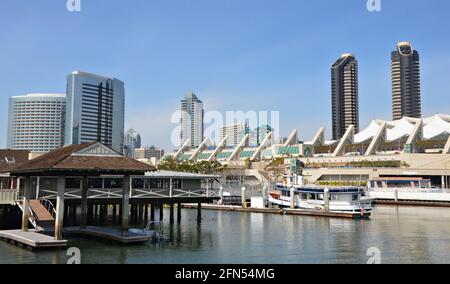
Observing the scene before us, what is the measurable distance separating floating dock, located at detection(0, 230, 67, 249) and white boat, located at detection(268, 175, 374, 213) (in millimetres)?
37155

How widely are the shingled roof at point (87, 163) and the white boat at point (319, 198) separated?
33413mm

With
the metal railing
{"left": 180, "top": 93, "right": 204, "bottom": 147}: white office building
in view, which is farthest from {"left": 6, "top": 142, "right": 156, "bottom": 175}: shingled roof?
{"left": 180, "top": 93, "right": 204, "bottom": 147}: white office building

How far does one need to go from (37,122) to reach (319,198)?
5745 inches

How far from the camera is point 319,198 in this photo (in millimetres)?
61125

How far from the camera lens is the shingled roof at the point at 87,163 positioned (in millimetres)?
27625

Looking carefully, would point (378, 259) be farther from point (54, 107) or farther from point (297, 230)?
point (54, 107)

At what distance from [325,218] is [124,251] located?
104ft

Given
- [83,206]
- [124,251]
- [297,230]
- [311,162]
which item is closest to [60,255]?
[124,251]

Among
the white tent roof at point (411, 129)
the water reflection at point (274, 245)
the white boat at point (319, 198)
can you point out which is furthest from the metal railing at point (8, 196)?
the white tent roof at point (411, 129)

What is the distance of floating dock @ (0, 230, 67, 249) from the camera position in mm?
27656

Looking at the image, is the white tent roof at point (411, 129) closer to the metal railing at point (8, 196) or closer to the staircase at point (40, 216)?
the staircase at point (40, 216)

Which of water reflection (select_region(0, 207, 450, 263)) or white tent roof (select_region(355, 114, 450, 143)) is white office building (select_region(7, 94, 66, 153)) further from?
water reflection (select_region(0, 207, 450, 263))

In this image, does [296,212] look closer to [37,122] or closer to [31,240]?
[31,240]

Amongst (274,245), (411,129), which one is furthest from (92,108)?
(274,245)
